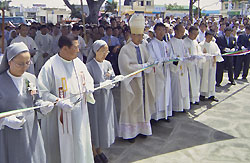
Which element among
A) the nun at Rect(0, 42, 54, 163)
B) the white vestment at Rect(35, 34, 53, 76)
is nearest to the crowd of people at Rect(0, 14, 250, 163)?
the nun at Rect(0, 42, 54, 163)

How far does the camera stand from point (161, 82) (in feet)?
17.2

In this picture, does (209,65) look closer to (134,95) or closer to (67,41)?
(134,95)

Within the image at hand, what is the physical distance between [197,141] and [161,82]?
133cm

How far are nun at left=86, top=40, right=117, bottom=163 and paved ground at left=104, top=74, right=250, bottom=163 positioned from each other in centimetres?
49

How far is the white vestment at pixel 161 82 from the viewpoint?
5148 millimetres

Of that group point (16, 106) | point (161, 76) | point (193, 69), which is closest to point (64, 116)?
point (16, 106)

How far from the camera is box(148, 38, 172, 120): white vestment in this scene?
5.15 m

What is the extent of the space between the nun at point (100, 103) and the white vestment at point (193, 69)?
271 cm

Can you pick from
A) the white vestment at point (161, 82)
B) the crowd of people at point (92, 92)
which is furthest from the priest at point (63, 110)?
the white vestment at point (161, 82)

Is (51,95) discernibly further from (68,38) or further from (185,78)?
(185,78)

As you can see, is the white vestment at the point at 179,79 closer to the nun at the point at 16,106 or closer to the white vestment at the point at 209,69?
the white vestment at the point at 209,69

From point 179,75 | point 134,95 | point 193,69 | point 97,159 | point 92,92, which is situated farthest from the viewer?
point 193,69

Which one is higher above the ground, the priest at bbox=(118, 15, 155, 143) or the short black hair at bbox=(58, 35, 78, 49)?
the short black hair at bbox=(58, 35, 78, 49)

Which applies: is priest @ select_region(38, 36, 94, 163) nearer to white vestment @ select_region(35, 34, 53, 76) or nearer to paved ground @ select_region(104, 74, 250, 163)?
paved ground @ select_region(104, 74, 250, 163)
